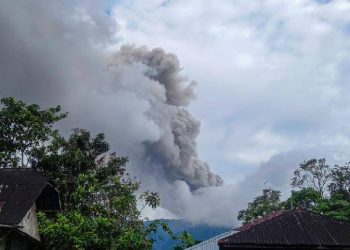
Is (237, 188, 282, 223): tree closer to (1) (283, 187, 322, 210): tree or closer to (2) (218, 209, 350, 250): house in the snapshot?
(1) (283, 187, 322, 210): tree

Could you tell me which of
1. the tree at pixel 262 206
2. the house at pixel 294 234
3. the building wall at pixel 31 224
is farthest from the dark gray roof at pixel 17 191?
the tree at pixel 262 206

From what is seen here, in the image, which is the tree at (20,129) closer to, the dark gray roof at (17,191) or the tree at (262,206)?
the dark gray roof at (17,191)

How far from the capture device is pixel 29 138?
2814cm

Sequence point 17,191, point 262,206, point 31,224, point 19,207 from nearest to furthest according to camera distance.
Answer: point 19,207 → point 17,191 → point 31,224 → point 262,206

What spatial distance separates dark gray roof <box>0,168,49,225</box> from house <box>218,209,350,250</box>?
8.74 metres

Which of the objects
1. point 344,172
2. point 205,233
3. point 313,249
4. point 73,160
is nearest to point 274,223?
point 313,249

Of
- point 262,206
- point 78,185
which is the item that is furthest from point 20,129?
point 262,206

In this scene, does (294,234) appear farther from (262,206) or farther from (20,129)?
(262,206)

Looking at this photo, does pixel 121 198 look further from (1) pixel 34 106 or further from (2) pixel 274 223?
(1) pixel 34 106

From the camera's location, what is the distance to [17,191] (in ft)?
64.9

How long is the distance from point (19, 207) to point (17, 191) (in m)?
1.41

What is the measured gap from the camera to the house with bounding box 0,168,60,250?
18.0m

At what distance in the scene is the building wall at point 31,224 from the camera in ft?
61.8

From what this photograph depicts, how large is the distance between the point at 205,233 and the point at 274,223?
9660cm
